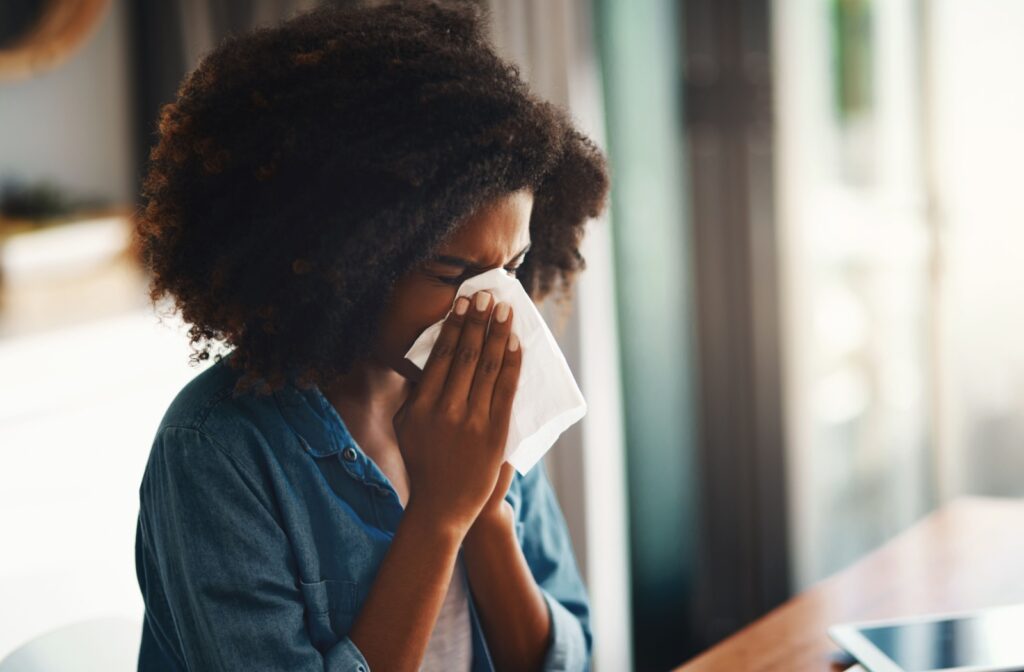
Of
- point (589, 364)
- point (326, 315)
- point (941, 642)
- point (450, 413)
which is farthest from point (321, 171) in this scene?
point (589, 364)

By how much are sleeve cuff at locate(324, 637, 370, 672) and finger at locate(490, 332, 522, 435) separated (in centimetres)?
21

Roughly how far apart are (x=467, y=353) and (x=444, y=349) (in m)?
0.02

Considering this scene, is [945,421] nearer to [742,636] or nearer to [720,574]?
[720,574]

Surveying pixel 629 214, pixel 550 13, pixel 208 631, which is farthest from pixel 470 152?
pixel 629 214

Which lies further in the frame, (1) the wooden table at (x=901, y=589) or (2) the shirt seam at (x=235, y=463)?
(1) the wooden table at (x=901, y=589)

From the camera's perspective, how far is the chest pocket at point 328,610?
3.07 feet

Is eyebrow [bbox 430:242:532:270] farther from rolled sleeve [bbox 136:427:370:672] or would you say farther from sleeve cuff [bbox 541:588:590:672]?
sleeve cuff [bbox 541:588:590:672]

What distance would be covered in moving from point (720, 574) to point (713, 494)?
0.18 metres

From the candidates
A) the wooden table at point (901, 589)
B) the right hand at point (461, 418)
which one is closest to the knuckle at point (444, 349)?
the right hand at point (461, 418)

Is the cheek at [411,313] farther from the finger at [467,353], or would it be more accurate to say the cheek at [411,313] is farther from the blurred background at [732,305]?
the blurred background at [732,305]

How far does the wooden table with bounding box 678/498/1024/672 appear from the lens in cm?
110

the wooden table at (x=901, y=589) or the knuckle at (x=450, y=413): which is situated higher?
the knuckle at (x=450, y=413)

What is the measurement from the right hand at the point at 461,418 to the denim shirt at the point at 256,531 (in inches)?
2.7

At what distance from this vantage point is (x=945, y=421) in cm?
227
